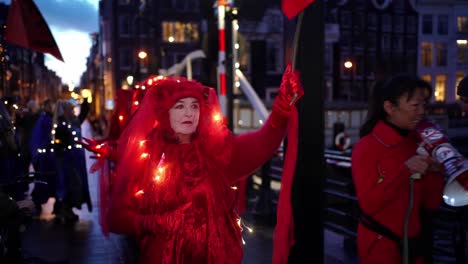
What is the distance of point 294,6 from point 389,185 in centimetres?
109

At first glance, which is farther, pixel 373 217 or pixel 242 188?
pixel 242 188

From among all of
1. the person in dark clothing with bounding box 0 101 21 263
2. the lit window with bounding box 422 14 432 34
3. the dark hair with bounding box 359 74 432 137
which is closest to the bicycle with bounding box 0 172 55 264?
the person in dark clothing with bounding box 0 101 21 263

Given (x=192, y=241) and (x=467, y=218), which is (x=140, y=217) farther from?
(x=467, y=218)

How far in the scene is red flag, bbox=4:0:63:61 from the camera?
20.1 feet

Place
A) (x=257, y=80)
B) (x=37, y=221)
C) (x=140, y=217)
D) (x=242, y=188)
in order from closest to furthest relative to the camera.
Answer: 1. (x=140, y=217)
2. (x=242, y=188)
3. (x=37, y=221)
4. (x=257, y=80)

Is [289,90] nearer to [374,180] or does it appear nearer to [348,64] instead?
[374,180]

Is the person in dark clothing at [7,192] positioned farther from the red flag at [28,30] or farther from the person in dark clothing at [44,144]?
the person in dark clothing at [44,144]

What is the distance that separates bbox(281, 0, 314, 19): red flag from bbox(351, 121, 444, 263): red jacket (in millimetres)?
781

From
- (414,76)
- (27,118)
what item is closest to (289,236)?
(414,76)

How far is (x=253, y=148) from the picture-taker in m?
3.42

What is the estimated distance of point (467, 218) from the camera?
2.71 m

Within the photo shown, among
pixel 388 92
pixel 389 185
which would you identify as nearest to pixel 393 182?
pixel 389 185

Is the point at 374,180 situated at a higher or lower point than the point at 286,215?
higher

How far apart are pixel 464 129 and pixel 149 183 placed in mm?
3445
